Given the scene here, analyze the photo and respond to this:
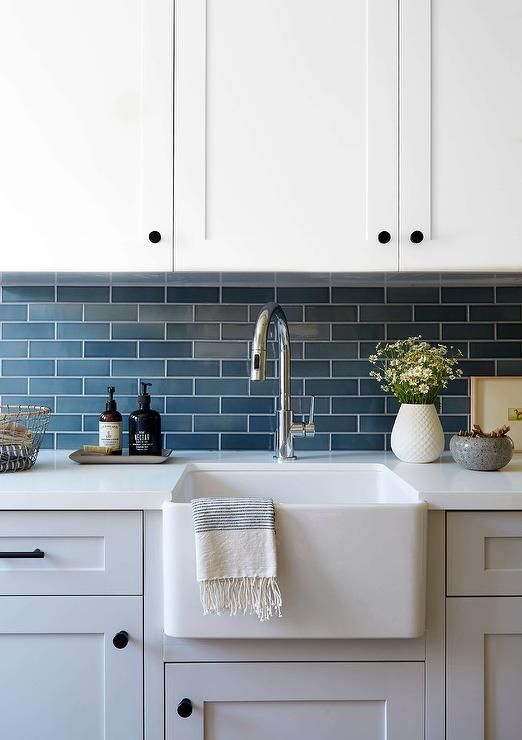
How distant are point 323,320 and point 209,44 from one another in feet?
2.66

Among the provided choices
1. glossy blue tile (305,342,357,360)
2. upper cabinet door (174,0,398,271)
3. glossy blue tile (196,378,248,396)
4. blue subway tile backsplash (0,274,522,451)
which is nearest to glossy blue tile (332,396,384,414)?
blue subway tile backsplash (0,274,522,451)

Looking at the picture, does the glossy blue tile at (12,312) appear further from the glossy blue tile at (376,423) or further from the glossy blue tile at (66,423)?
the glossy blue tile at (376,423)

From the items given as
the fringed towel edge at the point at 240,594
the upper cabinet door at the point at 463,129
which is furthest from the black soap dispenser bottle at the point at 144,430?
the upper cabinet door at the point at 463,129

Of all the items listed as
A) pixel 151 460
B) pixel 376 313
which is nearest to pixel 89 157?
pixel 151 460

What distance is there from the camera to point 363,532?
1258 mm

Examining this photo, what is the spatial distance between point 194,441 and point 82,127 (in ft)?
3.02

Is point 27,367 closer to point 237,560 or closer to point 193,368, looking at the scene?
point 193,368

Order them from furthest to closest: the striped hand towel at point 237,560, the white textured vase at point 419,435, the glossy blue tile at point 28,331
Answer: the glossy blue tile at point 28,331 → the white textured vase at point 419,435 → the striped hand towel at point 237,560

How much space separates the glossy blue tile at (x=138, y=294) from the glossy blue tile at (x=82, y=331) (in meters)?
0.09

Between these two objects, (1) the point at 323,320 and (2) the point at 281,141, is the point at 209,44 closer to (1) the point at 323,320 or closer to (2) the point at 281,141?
(2) the point at 281,141

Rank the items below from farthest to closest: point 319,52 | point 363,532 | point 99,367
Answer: point 99,367 → point 319,52 → point 363,532

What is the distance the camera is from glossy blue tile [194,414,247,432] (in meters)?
1.93

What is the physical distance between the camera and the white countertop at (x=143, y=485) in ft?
4.29

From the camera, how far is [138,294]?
76.1 inches
